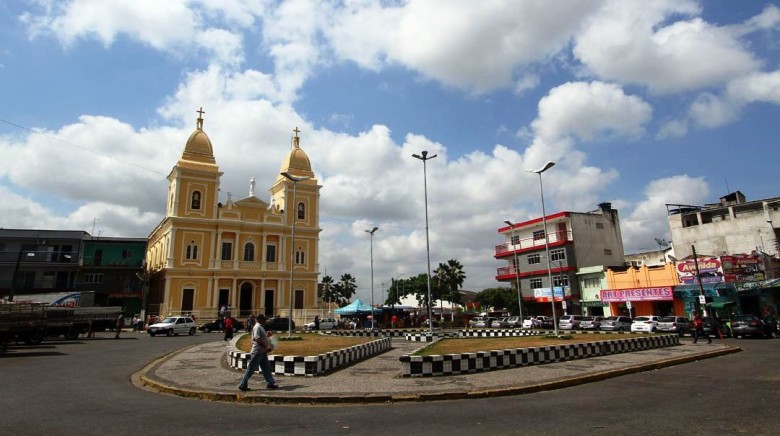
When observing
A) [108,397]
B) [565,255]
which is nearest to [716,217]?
[565,255]

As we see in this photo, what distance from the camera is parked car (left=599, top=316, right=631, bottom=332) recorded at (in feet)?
103

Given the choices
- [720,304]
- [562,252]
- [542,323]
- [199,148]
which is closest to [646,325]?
[720,304]

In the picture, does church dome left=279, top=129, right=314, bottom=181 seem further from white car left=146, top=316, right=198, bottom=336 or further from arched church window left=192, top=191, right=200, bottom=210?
white car left=146, top=316, right=198, bottom=336

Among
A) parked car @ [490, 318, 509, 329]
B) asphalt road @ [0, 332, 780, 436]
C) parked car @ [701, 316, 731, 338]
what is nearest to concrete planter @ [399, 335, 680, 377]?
asphalt road @ [0, 332, 780, 436]

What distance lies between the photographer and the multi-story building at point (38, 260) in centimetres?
5022

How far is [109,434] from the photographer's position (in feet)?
19.9

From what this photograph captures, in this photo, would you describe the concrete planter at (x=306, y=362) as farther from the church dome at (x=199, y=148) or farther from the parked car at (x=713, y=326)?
the church dome at (x=199, y=148)

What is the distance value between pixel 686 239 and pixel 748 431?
50.3 metres

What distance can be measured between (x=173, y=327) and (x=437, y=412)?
2936cm

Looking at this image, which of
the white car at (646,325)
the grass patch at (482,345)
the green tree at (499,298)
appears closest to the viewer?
the grass patch at (482,345)

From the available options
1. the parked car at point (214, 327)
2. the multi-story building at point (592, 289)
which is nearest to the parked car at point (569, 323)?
the multi-story building at point (592, 289)

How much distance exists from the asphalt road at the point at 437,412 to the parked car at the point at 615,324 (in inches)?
845

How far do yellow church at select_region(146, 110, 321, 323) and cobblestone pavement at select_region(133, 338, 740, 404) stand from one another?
3560cm

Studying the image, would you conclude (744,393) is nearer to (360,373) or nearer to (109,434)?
(360,373)
